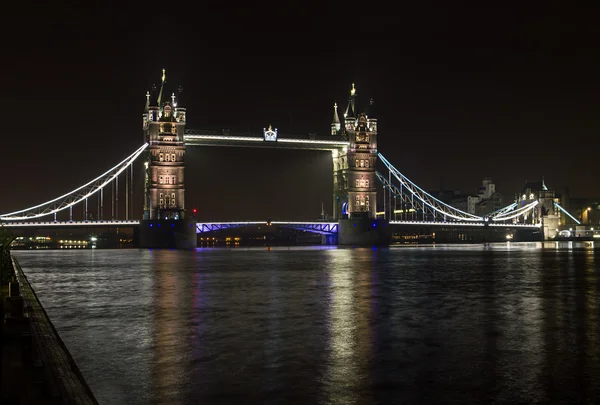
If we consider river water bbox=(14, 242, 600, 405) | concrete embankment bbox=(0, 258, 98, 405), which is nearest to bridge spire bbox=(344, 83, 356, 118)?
river water bbox=(14, 242, 600, 405)

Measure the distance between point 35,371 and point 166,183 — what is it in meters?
81.6

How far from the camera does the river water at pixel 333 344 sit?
32.1ft

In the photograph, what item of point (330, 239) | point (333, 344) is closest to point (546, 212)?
point (330, 239)

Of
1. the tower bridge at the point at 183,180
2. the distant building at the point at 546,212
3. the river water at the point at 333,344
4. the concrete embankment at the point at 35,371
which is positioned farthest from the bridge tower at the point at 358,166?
the concrete embankment at the point at 35,371

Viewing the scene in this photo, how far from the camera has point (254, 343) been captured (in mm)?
13680

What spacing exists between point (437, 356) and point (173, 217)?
257 feet

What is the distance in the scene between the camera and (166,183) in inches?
3519

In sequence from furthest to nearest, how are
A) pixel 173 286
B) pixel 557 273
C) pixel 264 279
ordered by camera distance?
1. pixel 557 273
2. pixel 264 279
3. pixel 173 286

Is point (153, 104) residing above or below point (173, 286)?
above

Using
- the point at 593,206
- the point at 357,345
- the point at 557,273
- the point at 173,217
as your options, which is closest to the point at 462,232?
the point at 593,206

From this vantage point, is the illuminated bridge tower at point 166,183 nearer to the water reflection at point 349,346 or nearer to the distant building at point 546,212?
the water reflection at point 349,346

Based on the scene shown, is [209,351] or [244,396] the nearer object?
[244,396]

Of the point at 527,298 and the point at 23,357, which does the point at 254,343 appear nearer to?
the point at 23,357

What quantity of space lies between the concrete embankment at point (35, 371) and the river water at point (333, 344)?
1.33ft
